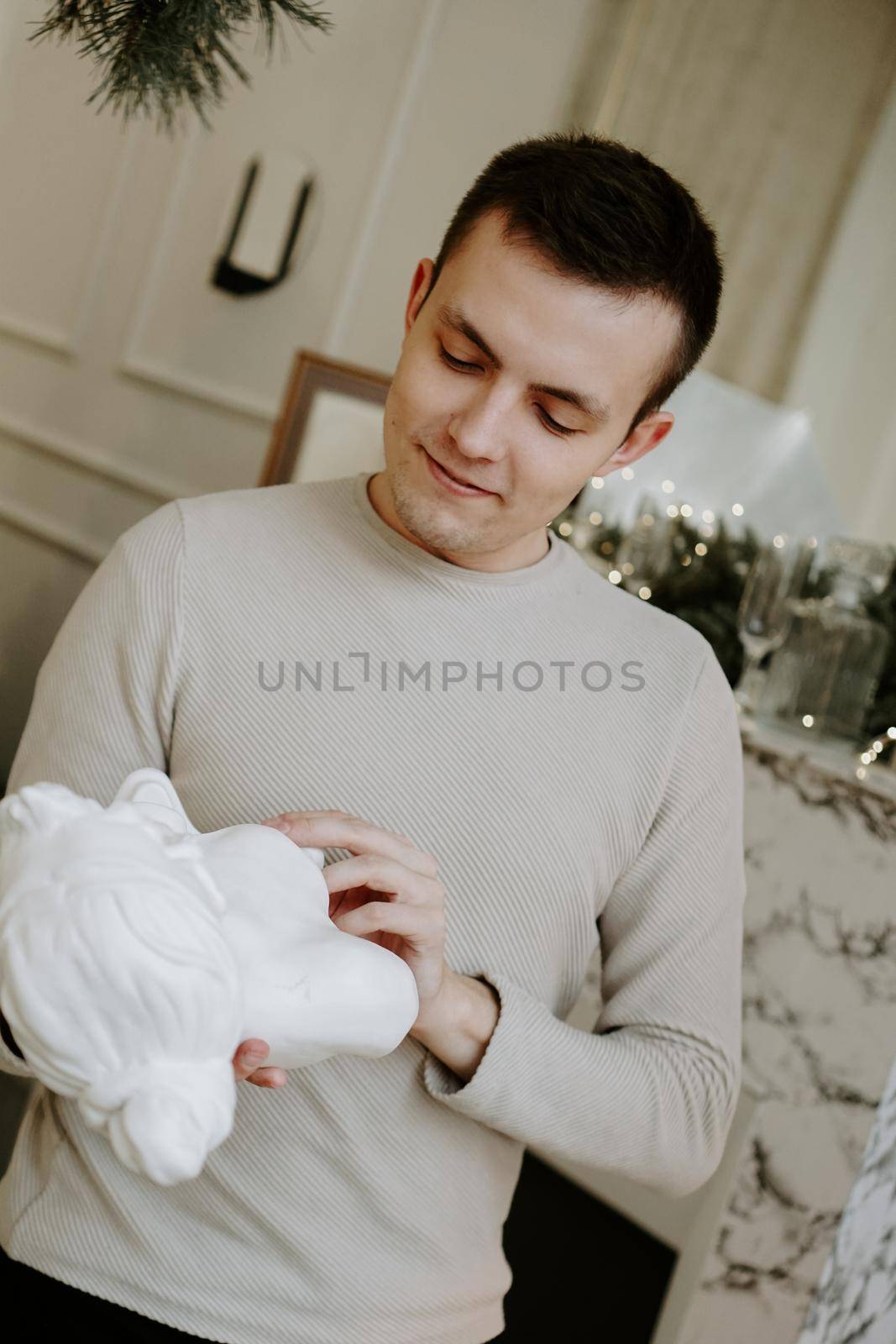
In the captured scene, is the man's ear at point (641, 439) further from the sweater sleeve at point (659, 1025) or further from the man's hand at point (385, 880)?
the man's hand at point (385, 880)

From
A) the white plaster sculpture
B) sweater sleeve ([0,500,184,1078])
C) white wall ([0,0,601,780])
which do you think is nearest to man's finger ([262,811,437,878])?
the white plaster sculpture

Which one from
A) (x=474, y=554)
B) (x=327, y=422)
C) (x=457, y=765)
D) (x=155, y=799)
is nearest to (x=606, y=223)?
(x=474, y=554)

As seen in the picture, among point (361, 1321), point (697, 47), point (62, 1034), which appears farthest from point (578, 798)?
point (697, 47)

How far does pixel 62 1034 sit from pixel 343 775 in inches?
19.2

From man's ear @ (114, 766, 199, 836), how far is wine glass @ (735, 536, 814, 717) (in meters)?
1.49

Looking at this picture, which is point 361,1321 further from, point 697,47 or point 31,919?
point 697,47

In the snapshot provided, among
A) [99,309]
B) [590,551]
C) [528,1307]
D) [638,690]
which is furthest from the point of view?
[99,309]

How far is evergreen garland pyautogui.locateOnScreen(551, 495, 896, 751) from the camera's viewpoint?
222 cm

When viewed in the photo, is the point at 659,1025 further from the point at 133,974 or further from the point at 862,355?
the point at 862,355

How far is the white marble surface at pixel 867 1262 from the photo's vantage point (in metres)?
1.92

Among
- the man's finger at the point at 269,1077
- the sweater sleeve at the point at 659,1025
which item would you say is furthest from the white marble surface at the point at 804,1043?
the man's finger at the point at 269,1077

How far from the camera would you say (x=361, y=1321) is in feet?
3.23

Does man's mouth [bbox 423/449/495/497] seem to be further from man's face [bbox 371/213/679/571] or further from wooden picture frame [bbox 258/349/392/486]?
wooden picture frame [bbox 258/349/392/486]

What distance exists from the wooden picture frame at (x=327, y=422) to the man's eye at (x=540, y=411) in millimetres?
1331
